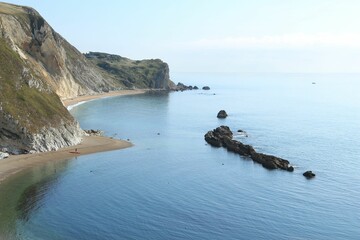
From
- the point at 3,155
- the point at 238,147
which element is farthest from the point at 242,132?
the point at 3,155

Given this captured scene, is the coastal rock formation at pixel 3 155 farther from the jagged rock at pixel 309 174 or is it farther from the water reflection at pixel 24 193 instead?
the jagged rock at pixel 309 174

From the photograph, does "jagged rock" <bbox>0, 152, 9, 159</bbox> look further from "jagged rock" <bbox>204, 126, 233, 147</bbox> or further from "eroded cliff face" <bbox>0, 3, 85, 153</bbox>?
"jagged rock" <bbox>204, 126, 233, 147</bbox>

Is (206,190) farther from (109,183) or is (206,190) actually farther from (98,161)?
(98,161)

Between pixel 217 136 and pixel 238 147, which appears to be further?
pixel 217 136

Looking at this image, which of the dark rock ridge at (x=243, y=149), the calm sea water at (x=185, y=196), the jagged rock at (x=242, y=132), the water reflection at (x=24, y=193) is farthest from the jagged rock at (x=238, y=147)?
the water reflection at (x=24, y=193)

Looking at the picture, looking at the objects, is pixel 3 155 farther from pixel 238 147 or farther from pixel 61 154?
pixel 238 147

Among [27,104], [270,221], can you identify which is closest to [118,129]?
[27,104]

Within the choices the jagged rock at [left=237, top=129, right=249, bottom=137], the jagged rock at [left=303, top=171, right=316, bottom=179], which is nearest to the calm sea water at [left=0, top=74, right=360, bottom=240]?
the jagged rock at [left=303, top=171, right=316, bottom=179]

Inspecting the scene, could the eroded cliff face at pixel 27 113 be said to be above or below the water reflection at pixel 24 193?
above
